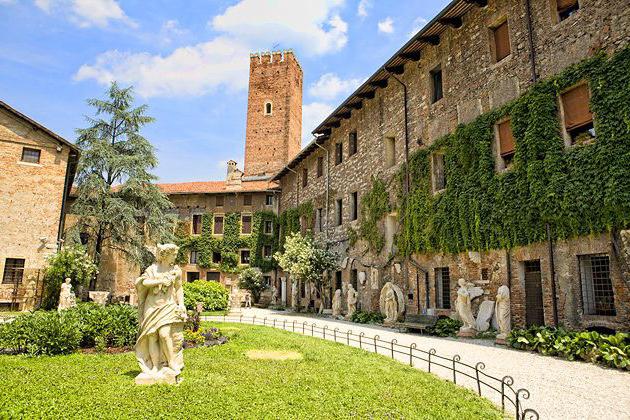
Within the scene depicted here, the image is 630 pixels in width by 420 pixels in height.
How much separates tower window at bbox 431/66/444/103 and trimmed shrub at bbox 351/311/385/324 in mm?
8863

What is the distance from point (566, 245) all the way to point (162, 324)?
9693mm

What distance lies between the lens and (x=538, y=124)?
445 inches

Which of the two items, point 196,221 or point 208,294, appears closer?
point 208,294

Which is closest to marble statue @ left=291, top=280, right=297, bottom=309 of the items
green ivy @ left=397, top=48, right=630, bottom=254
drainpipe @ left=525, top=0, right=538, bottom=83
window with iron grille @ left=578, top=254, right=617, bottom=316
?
green ivy @ left=397, top=48, right=630, bottom=254

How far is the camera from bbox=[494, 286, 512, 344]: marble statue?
1084 cm

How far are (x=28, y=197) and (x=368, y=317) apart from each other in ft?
61.3

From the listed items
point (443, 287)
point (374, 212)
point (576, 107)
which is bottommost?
point (443, 287)

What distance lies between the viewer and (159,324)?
6277mm

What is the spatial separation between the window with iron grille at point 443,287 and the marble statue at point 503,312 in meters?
3.29

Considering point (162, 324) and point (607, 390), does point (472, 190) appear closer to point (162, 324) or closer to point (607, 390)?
point (607, 390)

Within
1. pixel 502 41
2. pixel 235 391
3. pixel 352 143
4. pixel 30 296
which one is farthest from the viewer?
pixel 352 143

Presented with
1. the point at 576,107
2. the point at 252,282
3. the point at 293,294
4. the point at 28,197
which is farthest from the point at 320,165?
the point at 576,107

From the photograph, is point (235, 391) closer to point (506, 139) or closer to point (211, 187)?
point (506, 139)

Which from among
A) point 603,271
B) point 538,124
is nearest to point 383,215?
point 538,124
